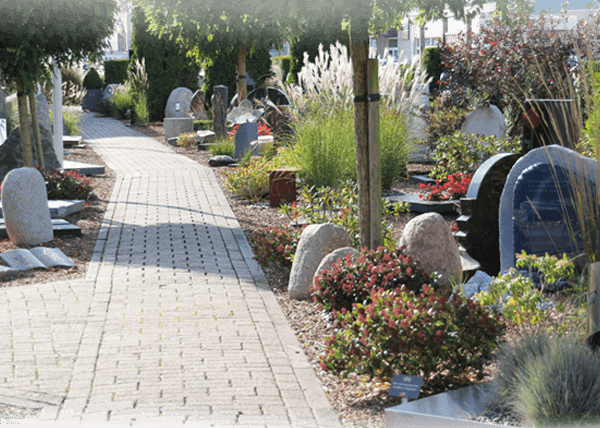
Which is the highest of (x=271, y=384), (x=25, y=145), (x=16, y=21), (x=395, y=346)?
(x=16, y=21)

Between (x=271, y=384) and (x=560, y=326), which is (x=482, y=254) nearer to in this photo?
(x=560, y=326)

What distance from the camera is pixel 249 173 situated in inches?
386

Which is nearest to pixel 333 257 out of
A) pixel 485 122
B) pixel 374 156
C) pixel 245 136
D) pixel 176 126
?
pixel 374 156

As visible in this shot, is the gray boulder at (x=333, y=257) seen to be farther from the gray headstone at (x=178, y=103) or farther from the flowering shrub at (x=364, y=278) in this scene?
the gray headstone at (x=178, y=103)

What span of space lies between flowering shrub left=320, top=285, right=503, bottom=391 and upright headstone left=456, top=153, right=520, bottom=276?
222 centimetres

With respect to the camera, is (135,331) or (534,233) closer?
(135,331)

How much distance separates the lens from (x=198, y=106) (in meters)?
21.4

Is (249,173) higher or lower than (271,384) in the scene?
higher

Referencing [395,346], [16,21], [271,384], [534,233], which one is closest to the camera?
[395,346]

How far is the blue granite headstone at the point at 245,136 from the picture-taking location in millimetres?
12195

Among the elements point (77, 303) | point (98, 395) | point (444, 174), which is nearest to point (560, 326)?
point (98, 395)

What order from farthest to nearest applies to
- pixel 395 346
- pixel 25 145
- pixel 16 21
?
pixel 25 145, pixel 16 21, pixel 395 346

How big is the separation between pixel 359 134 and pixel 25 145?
5592 mm

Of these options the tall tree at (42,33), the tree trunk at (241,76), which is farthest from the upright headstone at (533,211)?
the tree trunk at (241,76)
